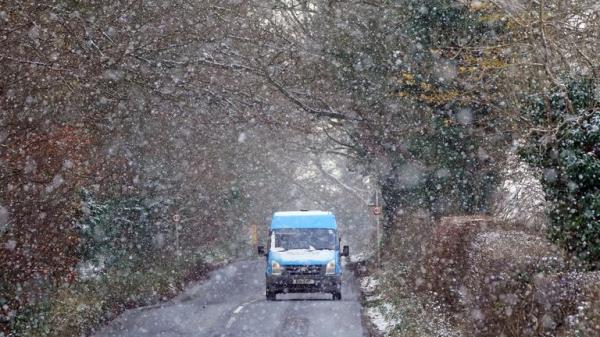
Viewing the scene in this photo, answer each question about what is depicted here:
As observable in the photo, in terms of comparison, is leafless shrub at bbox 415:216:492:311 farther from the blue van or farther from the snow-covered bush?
the blue van

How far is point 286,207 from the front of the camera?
6575 centimetres

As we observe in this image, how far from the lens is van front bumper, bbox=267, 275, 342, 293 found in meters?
21.0

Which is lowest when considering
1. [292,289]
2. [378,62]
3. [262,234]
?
[262,234]

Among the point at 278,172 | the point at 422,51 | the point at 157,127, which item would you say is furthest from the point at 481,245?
the point at 278,172

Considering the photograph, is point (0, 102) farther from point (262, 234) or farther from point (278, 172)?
point (262, 234)

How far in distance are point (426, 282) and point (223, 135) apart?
716 inches

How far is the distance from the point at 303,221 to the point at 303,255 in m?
1.29

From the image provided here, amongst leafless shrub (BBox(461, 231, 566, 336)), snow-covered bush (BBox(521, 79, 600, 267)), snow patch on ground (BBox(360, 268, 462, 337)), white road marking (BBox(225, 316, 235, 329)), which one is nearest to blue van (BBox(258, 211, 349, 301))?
snow patch on ground (BBox(360, 268, 462, 337))

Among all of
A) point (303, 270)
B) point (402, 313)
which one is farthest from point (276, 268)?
point (402, 313)

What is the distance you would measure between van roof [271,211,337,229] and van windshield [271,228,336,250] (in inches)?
4.8

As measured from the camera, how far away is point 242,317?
58.6 ft

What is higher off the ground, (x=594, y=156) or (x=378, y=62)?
(x=378, y=62)

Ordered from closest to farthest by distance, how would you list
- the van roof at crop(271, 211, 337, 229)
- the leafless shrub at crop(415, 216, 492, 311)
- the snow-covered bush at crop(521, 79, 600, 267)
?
→ the snow-covered bush at crop(521, 79, 600, 267) → the leafless shrub at crop(415, 216, 492, 311) → the van roof at crop(271, 211, 337, 229)

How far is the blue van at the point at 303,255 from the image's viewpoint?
21031 millimetres
